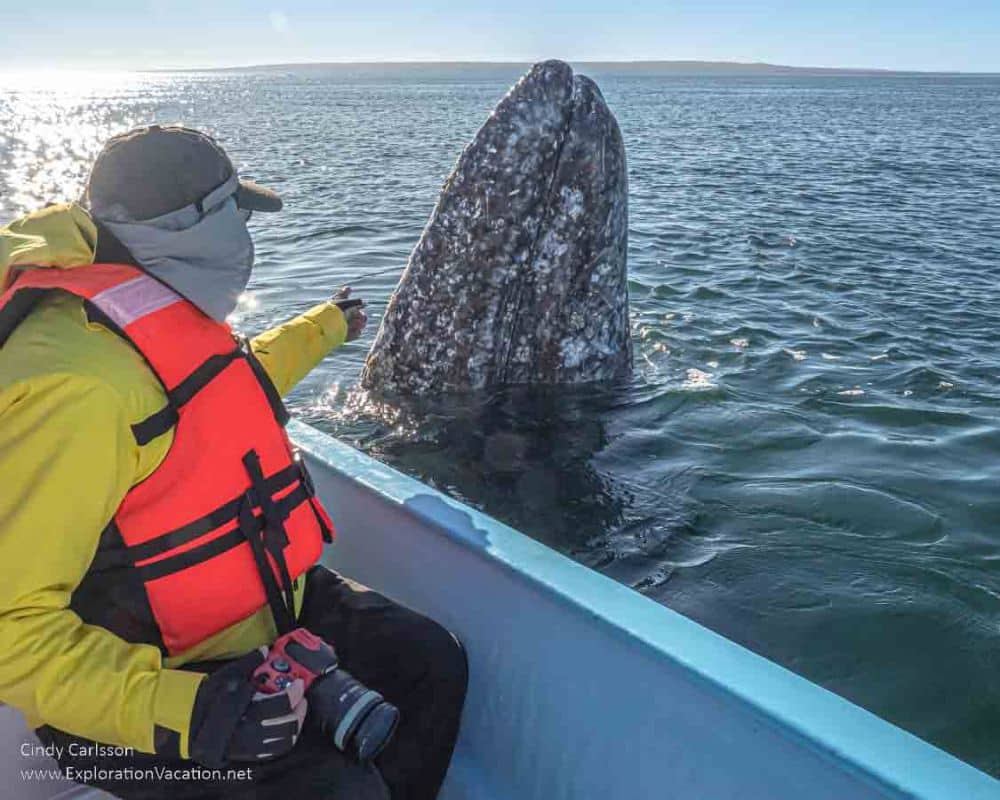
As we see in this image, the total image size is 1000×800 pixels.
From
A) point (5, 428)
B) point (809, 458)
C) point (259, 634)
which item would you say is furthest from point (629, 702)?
point (809, 458)

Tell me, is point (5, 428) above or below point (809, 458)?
above

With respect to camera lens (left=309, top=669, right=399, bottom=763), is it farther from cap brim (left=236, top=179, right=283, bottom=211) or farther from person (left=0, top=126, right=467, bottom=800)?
cap brim (left=236, top=179, right=283, bottom=211)

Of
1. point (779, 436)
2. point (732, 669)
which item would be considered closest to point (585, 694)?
point (732, 669)

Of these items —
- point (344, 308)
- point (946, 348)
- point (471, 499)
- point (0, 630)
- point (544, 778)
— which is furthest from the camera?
point (946, 348)

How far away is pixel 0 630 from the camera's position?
186 centimetres

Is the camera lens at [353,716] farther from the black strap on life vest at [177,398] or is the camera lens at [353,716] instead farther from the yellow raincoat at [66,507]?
the black strap on life vest at [177,398]

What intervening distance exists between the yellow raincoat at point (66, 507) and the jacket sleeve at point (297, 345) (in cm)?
110

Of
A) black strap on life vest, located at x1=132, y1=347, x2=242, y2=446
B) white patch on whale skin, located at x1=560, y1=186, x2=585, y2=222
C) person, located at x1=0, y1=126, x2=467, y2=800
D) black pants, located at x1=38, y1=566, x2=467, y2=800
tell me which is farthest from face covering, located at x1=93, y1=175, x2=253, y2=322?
white patch on whale skin, located at x1=560, y1=186, x2=585, y2=222

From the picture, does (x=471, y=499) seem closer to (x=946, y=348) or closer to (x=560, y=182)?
(x=560, y=182)

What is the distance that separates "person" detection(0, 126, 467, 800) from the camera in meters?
1.89

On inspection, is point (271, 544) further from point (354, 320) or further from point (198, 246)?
point (354, 320)

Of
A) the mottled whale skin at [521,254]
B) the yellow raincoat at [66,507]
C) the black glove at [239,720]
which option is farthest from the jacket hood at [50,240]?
the mottled whale skin at [521,254]

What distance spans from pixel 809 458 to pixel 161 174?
3.94 m

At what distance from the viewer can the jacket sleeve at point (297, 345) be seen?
3193mm
